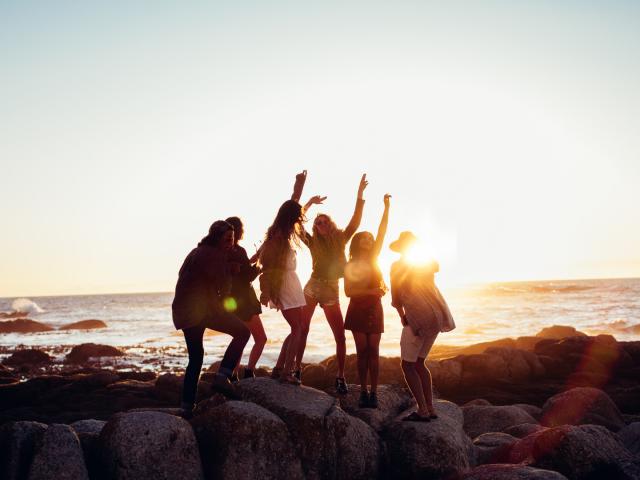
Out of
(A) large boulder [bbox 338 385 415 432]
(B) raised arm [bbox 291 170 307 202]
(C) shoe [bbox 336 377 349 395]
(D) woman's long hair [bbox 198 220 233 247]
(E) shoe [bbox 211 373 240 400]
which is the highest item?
(B) raised arm [bbox 291 170 307 202]

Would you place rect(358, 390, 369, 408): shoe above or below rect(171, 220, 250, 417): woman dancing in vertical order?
below

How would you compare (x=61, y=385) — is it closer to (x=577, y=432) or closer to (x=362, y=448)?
(x=362, y=448)

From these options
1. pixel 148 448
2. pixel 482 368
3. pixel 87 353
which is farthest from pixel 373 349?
pixel 87 353

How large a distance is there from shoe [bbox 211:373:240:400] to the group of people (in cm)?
1

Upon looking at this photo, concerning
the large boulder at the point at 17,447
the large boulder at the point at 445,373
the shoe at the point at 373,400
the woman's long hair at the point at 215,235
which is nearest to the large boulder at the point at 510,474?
the shoe at the point at 373,400

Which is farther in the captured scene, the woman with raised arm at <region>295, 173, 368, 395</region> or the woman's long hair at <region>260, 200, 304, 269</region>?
the woman with raised arm at <region>295, 173, 368, 395</region>

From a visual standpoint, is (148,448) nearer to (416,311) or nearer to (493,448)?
(416,311)

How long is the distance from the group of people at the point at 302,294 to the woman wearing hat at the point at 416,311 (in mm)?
13

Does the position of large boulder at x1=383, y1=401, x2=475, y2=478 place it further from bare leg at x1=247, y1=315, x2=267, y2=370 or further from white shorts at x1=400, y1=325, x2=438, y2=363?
bare leg at x1=247, y1=315, x2=267, y2=370

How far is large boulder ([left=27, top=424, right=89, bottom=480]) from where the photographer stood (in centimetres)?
585

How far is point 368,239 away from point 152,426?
369 centimetres

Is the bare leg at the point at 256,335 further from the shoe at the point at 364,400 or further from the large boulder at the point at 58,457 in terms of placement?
the large boulder at the point at 58,457

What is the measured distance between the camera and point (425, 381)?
7.97 metres

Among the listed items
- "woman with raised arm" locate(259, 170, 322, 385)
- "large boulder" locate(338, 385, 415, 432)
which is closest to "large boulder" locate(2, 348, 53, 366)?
"large boulder" locate(338, 385, 415, 432)
